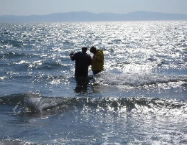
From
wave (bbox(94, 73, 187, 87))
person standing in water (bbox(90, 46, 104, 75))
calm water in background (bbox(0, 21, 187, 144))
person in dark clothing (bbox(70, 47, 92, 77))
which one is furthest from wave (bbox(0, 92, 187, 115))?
person standing in water (bbox(90, 46, 104, 75))

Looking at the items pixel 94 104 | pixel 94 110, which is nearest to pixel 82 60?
pixel 94 104

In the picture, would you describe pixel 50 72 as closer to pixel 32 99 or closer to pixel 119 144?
pixel 32 99

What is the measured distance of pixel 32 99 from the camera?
31.1 ft

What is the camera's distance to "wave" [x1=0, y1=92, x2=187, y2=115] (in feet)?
27.9

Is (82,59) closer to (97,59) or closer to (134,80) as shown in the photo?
(97,59)

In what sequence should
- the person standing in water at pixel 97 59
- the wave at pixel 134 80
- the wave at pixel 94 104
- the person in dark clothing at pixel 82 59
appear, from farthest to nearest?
the wave at pixel 134 80
the person standing in water at pixel 97 59
the person in dark clothing at pixel 82 59
the wave at pixel 94 104

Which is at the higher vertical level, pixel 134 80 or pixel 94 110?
pixel 134 80

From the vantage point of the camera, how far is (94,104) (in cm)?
912

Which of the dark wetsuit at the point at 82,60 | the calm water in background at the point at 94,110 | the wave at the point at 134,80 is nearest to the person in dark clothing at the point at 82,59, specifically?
the dark wetsuit at the point at 82,60

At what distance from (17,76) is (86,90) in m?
4.94

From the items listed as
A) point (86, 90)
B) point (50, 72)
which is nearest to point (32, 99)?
point (86, 90)

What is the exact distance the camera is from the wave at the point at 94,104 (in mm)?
8508

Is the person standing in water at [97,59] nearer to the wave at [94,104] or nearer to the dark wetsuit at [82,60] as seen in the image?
the dark wetsuit at [82,60]

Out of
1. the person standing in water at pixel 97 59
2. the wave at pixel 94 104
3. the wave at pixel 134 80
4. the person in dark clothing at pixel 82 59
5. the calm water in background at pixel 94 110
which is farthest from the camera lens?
the wave at pixel 134 80
